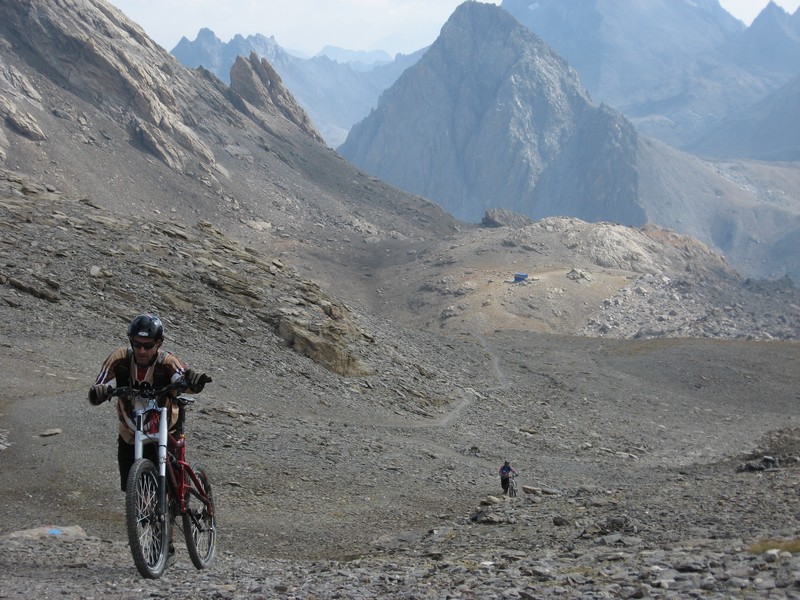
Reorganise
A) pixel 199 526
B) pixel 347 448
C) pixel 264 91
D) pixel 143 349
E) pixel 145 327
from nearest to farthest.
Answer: pixel 145 327
pixel 143 349
pixel 199 526
pixel 347 448
pixel 264 91

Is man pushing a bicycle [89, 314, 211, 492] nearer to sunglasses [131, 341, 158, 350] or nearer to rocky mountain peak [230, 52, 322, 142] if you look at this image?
sunglasses [131, 341, 158, 350]

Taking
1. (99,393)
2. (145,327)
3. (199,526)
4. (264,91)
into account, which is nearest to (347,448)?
(199,526)

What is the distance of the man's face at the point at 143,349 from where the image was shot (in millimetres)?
8227

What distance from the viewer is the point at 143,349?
27.2 feet

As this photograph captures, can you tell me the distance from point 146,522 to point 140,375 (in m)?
1.45

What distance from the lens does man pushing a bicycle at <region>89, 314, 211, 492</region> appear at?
27.2ft

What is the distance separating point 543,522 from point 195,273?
17.8m

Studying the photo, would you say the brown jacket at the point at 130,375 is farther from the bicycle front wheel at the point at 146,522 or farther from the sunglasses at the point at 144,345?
the bicycle front wheel at the point at 146,522

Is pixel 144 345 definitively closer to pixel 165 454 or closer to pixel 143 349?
pixel 143 349

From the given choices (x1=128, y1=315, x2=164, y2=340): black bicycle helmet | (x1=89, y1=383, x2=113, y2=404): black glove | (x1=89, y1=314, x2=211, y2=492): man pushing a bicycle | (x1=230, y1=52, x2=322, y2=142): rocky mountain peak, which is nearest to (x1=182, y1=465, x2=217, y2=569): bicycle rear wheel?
(x1=89, y1=314, x2=211, y2=492): man pushing a bicycle

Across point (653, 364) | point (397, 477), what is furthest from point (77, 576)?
point (653, 364)

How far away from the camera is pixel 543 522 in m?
14.2

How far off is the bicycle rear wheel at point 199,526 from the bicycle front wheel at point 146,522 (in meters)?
0.47

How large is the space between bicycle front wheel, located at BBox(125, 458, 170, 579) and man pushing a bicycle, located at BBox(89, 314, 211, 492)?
0.30 m
